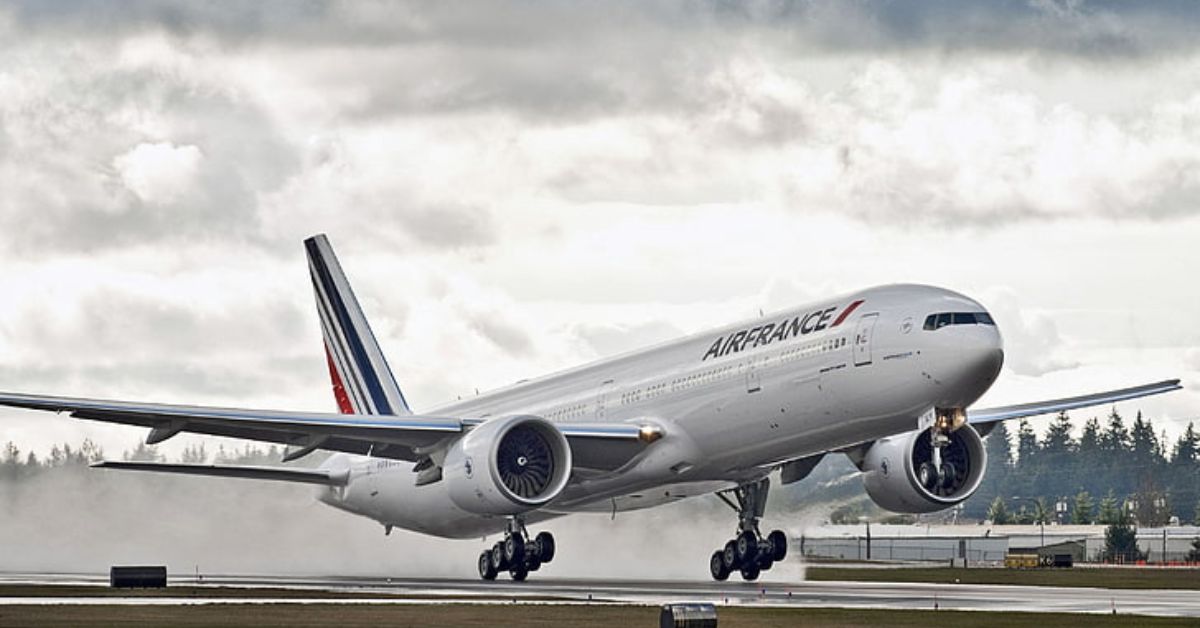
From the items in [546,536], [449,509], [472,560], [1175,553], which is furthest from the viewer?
[1175,553]

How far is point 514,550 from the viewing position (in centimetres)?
5762

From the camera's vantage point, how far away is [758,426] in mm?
51844

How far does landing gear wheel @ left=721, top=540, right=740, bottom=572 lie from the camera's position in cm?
5897

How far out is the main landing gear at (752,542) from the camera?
58.6 meters

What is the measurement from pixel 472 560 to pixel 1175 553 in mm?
63914

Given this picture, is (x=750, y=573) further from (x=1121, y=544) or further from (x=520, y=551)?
(x=1121, y=544)

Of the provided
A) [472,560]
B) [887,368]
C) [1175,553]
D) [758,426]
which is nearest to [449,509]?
[472,560]

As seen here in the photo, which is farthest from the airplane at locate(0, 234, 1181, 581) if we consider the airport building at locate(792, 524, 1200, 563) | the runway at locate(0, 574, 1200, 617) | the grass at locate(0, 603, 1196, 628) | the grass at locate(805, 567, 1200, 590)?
the airport building at locate(792, 524, 1200, 563)

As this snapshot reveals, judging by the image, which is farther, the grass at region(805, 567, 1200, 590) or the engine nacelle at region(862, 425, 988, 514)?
the grass at region(805, 567, 1200, 590)

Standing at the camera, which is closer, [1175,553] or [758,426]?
[758,426]

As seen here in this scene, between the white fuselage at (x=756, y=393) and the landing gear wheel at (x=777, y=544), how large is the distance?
124 inches

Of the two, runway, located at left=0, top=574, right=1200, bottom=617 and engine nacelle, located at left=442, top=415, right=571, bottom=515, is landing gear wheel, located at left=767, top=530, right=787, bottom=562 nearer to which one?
runway, located at left=0, top=574, right=1200, bottom=617

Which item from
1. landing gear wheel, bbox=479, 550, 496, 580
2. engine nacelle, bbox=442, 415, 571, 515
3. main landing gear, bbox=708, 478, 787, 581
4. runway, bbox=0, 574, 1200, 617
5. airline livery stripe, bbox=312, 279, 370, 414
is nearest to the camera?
runway, bbox=0, 574, 1200, 617

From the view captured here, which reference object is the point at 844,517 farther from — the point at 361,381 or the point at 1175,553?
the point at 361,381
